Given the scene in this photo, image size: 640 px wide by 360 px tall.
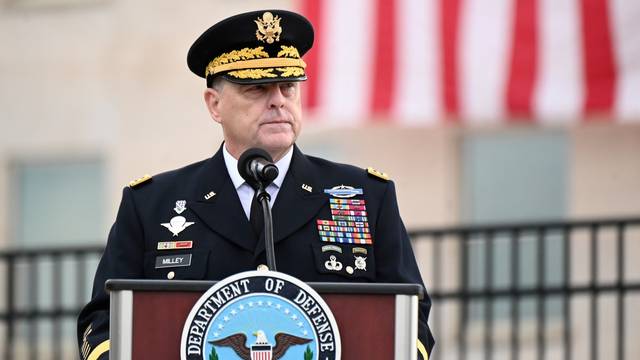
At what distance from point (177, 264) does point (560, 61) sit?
6836 mm

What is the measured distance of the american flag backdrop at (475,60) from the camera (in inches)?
436

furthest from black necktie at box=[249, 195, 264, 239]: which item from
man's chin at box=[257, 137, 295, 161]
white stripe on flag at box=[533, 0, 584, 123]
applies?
white stripe on flag at box=[533, 0, 584, 123]

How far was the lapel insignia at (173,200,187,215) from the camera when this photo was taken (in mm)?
4980

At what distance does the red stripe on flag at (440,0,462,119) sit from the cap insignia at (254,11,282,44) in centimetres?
665

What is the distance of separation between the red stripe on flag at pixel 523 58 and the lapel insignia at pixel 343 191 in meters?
6.47

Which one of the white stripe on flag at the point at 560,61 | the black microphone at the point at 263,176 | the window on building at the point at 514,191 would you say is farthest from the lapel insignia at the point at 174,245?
the window on building at the point at 514,191

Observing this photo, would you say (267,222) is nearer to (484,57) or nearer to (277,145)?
(277,145)

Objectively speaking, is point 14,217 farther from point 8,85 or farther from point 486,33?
point 486,33

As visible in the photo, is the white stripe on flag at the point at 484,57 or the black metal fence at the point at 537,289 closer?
the black metal fence at the point at 537,289

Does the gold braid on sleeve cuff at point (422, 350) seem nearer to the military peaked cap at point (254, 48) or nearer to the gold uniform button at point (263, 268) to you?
the gold uniform button at point (263, 268)

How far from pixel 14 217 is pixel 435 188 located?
4289 millimetres

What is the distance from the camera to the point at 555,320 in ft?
40.3

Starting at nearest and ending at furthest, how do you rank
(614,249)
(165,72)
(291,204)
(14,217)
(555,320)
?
(291,204), (614,249), (555,320), (165,72), (14,217)

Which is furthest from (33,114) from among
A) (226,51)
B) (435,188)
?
(226,51)
